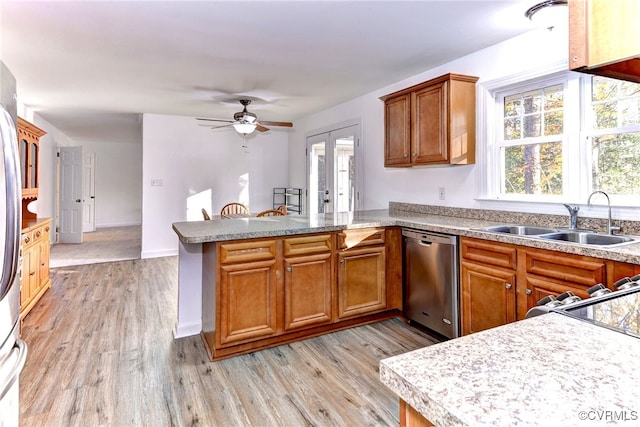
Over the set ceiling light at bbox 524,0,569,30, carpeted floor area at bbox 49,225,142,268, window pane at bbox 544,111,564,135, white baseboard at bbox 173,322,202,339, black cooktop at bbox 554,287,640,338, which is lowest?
white baseboard at bbox 173,322,202,339

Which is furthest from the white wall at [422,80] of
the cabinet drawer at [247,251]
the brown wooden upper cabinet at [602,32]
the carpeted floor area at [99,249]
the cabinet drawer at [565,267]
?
the carpeted floor area at [99,249]

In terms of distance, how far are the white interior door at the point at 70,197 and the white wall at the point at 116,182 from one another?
7.81 ft

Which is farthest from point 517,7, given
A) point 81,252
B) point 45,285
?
point 81,252

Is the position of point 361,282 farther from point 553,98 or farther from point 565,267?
point 553,98

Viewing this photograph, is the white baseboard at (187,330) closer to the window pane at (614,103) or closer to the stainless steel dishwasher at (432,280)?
the stainless steel dishwasher at (432,280)

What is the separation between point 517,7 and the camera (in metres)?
2.30

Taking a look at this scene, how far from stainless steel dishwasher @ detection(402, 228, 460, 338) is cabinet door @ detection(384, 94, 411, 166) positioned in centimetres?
81

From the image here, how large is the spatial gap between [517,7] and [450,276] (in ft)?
6.04

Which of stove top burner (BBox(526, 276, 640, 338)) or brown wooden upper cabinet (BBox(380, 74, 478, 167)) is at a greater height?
brown wooden upper cabinet (BBox(380, 74, 478, 167))

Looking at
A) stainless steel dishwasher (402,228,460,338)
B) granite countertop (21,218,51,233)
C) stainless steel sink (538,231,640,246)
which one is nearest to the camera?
stainless steel sink (538,231,640,246)

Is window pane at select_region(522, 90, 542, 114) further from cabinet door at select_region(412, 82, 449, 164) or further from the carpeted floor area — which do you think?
the carpeted floor area

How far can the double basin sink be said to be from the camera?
6.79ft

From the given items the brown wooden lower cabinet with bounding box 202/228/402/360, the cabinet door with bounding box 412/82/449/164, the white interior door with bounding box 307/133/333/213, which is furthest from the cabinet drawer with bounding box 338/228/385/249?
the white interior door with bounding box 307/133/333/213

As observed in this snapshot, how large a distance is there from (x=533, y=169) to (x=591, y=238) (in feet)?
2.54
